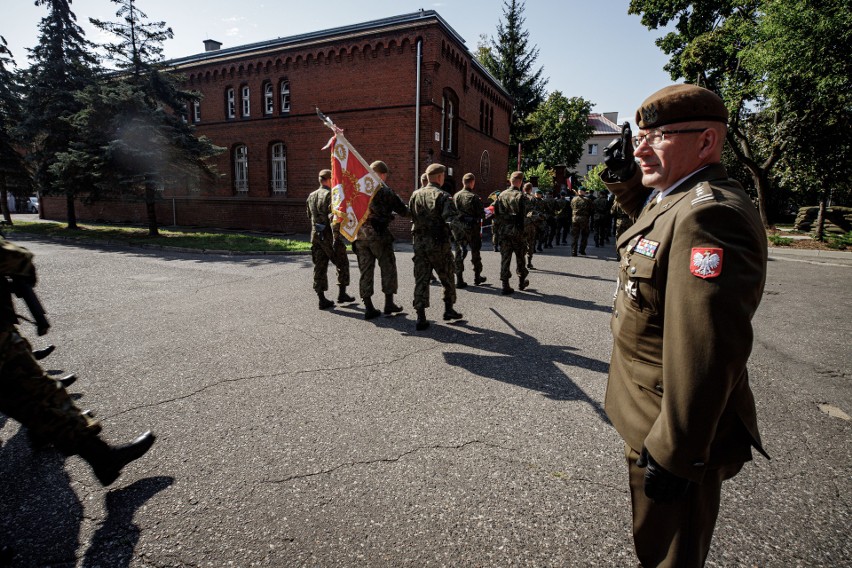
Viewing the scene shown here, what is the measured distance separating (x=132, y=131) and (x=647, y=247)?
1965 centimetres

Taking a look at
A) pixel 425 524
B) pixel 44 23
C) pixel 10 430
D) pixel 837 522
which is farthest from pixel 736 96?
pixel 44 23

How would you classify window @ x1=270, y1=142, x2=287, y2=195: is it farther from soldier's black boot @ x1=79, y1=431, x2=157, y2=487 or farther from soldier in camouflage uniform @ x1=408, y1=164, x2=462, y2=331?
soldier's black boot @ x1=79, y1=431, x2=157, y2=487

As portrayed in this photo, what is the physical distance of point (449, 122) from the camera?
2052 cm

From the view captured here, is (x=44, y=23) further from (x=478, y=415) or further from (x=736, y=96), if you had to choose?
(x=736, y=96)

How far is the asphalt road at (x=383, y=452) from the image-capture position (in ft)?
7.46

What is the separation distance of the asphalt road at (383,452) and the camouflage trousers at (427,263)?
1.72 feet

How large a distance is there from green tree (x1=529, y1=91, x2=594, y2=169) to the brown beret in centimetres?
4273

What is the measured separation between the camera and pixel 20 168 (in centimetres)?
2088

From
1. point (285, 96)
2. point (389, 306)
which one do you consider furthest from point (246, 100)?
point (389, 306)

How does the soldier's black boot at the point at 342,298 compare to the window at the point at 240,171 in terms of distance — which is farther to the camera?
the window at the point at 240,171

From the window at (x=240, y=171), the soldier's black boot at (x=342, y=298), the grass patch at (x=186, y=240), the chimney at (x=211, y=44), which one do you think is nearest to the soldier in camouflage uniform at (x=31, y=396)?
the soldier's black boot at (x=342, y=298)

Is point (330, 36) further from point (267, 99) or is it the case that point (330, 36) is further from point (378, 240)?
point (378, 240)

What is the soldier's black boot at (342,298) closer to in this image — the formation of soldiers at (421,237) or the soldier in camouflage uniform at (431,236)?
the formation of soldiers at (421,237)

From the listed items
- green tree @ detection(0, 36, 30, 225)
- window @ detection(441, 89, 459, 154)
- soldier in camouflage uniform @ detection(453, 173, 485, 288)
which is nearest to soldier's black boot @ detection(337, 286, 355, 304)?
soldier in camouflage uniform @ detection(453, 173, 485, 288)
